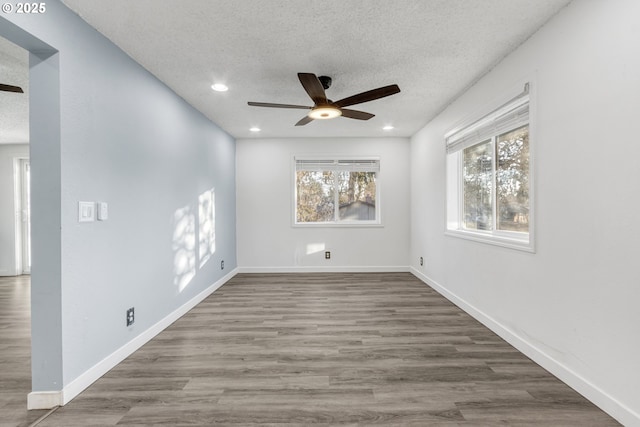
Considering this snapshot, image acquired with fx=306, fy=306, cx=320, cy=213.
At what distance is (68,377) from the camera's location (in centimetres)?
185

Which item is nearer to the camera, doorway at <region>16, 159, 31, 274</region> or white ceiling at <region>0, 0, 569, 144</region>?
white ceiling at <region>0, 0, 569, 144</region>

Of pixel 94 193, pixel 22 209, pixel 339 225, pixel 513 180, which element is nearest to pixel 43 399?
pixel 94 193

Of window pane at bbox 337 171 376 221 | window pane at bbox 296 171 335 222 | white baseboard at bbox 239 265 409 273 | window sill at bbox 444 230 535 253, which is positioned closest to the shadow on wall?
white baseboard at bbox 239 265 409 273

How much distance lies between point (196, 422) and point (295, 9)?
250cm

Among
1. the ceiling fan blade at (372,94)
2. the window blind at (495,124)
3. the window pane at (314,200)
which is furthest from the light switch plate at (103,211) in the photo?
the window pane at (314,200)

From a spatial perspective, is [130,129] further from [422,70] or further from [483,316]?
[483,316]

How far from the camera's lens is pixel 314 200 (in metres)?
5.61

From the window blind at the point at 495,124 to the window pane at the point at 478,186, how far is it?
0.12 metres

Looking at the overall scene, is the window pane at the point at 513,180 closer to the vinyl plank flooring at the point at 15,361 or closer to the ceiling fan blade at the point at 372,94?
the ceiling fan blade at the point at 372,94

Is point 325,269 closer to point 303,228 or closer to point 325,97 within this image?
point 303,228

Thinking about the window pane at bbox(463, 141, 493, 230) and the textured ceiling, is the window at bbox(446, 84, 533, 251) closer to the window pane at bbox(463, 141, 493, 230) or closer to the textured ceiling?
the window pane at bbox(463, 141, 493, 230)

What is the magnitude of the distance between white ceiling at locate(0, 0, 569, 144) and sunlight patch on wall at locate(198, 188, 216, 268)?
4.24 feet

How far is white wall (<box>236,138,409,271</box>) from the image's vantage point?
5461mm

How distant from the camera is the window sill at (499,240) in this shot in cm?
235
